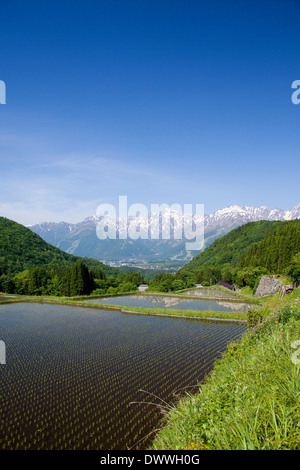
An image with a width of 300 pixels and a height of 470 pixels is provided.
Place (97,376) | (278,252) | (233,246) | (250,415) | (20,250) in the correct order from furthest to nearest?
1. (233,246)
2. (20,250)
3. (278,252)
4. (97,376)
5. (250,415)

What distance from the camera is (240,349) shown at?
11.3m

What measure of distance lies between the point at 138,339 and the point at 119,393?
9754mm

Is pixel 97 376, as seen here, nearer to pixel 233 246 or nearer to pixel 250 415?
pixel 250 415

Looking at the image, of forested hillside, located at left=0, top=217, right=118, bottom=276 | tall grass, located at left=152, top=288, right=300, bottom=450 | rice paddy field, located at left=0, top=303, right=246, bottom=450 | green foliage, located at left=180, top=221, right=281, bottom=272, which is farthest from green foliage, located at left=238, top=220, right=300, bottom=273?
forested hillside, located at left=0, top=217, right=118, bottom=276

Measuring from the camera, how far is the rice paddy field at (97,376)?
927 centimetres

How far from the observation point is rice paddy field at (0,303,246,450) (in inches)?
365

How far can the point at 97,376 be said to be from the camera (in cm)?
1440

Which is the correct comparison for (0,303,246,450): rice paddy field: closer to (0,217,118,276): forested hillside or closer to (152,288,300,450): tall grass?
(152,288,300,450): tall grass

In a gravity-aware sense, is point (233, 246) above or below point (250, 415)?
above

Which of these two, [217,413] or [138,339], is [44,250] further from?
[217,413]

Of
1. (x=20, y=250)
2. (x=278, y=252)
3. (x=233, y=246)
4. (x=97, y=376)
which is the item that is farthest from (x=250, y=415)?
(x=233, y=246)

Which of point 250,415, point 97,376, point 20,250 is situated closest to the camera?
point 250,415
